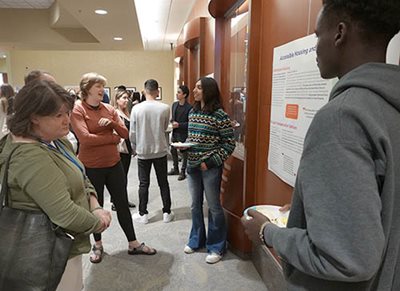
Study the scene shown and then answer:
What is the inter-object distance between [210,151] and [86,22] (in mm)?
4401

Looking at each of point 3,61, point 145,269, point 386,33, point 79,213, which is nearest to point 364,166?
point 386,33

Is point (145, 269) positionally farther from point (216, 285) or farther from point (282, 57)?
point (282, 57)

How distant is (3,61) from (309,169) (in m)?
16.3

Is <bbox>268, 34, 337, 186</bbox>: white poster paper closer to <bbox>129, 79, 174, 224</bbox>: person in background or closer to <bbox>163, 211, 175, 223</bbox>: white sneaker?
<bbox>129, 79, 174, 224</bbox>: person in background

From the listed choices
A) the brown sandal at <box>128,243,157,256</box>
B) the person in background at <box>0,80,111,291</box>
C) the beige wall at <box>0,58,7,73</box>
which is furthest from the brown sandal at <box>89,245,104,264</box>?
the beige wall at <box>0,58,7,73</box>

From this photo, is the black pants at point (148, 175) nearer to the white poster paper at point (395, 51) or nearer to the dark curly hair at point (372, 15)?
the white poster paper at point (395, 51)

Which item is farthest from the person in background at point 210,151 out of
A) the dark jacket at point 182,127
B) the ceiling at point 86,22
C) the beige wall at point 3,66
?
the beige wall at point 3,66

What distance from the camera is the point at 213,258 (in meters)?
2.69

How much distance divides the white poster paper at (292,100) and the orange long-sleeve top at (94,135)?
1305 mm

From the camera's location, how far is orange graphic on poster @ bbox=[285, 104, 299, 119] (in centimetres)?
175

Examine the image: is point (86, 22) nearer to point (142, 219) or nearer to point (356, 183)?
point (142, 219)

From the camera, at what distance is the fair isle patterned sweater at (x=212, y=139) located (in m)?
2.56

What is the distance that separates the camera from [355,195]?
599 millimetres

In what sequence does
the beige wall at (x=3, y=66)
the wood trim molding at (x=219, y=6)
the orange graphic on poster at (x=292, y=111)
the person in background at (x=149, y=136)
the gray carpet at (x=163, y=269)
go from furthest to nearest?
1. the beige wall at (x=3, y=66)
2. the person in background at (x=149, y=136)
3. the wood trim molding at (x=219, y=6)
4. the gray carpet at (x=163, y=269)
5. the orange graphic on poster at (x=292, y=111)
